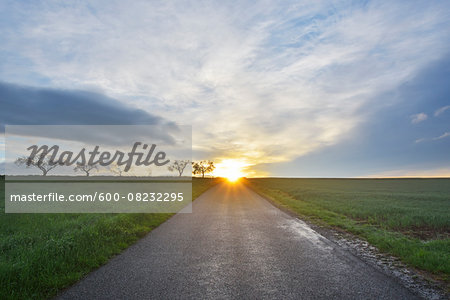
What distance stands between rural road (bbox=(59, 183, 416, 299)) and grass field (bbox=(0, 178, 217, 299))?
1.58 feet

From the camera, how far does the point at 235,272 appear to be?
6559 mm

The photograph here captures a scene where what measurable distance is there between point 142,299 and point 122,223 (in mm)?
7547

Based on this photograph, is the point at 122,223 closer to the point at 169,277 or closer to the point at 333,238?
the point at 169,277

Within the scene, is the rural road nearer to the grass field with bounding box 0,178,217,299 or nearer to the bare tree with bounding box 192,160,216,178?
the grass field with bounding box 0,178,217,299

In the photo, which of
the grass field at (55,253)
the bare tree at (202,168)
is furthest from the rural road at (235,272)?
the bare tree at (202,168)

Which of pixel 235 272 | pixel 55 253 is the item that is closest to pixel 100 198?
pixel 55 253

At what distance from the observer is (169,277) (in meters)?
6.18

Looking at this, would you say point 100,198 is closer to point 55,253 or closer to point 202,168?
point 55,253

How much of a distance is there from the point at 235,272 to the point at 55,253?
16.5ft

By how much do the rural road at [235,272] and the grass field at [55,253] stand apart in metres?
0.48

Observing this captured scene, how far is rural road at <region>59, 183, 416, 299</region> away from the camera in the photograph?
17.6 ft

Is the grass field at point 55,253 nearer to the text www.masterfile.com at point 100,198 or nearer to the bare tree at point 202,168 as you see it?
the text www.masterfile.com at point 100,198

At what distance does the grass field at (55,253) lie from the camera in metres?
5.80

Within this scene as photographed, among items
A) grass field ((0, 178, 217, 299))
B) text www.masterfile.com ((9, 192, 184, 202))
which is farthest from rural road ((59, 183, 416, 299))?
text www.masterfile.com ((9, 192, 184, 202))
